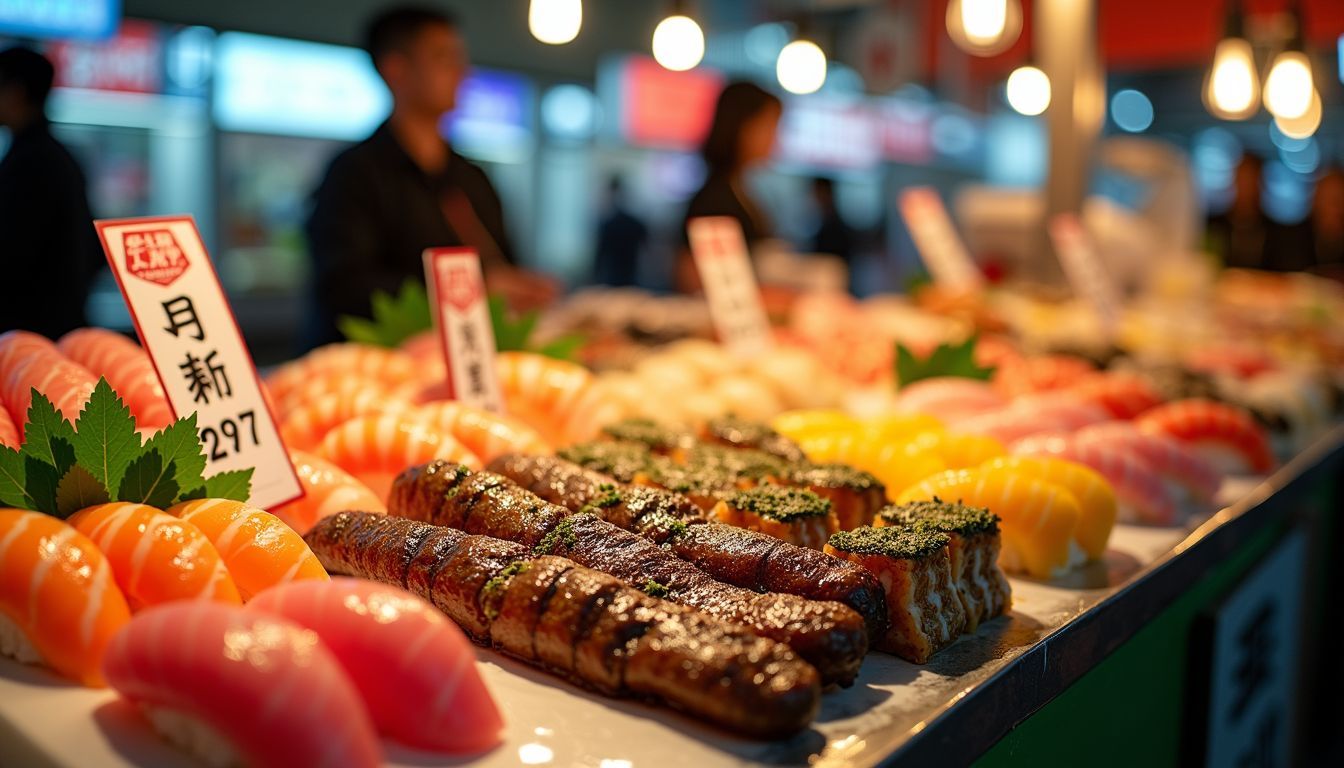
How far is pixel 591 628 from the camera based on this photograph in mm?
1528

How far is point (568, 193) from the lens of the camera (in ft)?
38.1

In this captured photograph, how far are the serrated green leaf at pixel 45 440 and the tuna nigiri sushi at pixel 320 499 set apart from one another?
49 cm

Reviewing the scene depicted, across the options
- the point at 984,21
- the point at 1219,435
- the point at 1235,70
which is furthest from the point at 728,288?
the point at 1235,70

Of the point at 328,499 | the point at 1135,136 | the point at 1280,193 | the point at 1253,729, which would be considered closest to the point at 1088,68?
the point at 1253,729

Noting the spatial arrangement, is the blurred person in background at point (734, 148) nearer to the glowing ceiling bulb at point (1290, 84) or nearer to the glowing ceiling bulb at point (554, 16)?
the glowing ceiling bulb at point (554, 16)

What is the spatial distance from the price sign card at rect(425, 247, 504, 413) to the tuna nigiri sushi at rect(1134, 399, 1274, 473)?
2002 mm

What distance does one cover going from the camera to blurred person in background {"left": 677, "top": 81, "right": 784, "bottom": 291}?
18.9 ft

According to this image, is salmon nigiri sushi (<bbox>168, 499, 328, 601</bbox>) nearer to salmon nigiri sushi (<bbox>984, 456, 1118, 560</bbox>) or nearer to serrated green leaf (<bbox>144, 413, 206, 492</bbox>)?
serrated green leaf (<bbox>144, 413, 206, 492</bbox>)

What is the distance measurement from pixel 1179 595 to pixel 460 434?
1695mm

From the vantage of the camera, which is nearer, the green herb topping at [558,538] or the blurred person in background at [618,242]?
the green herb topping at [558,538]

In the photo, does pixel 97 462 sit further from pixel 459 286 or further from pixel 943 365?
pixel 943 365

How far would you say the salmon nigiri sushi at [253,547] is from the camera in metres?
1.62

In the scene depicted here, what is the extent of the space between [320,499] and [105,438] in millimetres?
508

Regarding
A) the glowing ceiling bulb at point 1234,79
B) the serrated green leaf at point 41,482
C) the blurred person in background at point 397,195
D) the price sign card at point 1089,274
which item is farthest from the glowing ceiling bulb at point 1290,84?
the serrated green leaf at point 41,482
